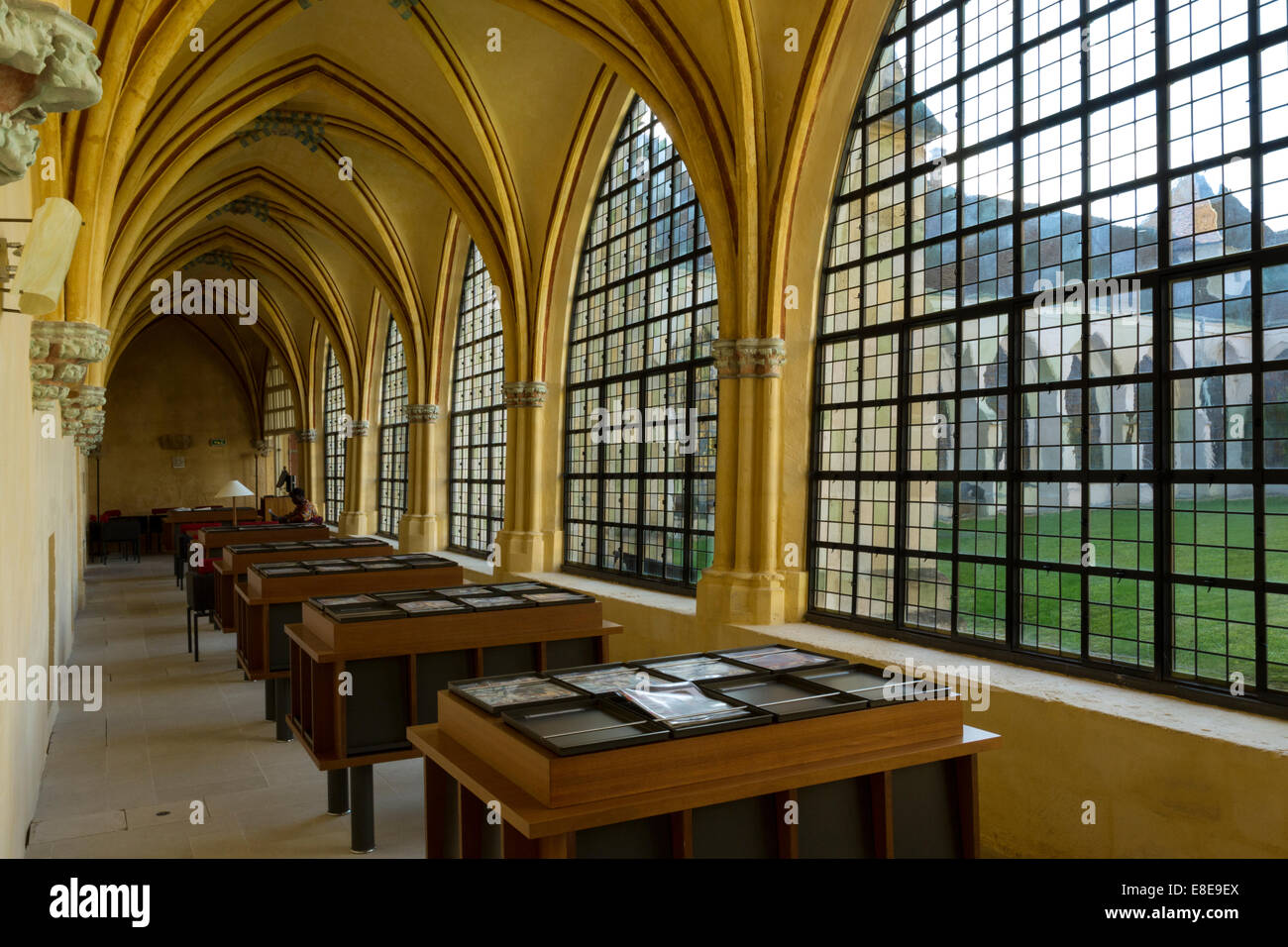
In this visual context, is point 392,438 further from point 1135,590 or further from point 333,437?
point 1135,590

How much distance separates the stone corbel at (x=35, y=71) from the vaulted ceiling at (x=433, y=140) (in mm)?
6604

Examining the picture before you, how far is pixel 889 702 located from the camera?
374cm

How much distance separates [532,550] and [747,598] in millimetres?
4946

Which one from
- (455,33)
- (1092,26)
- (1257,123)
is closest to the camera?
(1257,123)

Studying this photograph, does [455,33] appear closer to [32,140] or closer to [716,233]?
[716,233]

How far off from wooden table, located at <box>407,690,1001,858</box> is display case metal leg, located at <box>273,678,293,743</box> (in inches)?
191

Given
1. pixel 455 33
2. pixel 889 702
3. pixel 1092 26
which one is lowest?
pixel 889 702

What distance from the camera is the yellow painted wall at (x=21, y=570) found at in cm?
426

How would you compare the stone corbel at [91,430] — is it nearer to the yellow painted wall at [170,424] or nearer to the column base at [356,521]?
the column base at [356,521]

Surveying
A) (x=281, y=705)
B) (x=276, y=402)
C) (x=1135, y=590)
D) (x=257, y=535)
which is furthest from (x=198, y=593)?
(x=276, y=402)

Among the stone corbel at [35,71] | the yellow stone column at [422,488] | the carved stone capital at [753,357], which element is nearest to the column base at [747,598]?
the carved stone capital at [753,357]
